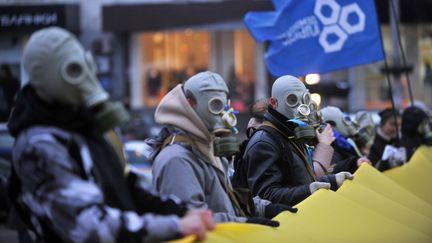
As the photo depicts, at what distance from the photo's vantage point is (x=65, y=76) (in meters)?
3.07

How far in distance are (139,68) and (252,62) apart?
140 inches

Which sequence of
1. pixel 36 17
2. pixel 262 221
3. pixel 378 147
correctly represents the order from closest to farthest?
1. pixel 262 221
2. pixel 378 147
3. pixel 36 17

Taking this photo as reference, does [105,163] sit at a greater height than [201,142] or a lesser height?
greater

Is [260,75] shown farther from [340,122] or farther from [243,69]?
[340,122]

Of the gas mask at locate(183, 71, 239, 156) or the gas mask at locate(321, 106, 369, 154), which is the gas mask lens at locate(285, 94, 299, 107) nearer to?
the gas mask at locate(183, 71, 239, 156)

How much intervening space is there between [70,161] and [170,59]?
22.2 m

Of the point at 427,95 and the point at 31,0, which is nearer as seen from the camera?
the point at 427,95

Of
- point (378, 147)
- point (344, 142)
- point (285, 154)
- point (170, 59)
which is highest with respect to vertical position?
point (285, 154)

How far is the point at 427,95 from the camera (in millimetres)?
24062

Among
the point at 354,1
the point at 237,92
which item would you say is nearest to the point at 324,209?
the point at 354,1

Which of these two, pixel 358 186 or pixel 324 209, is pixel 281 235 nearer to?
pixel 324 209

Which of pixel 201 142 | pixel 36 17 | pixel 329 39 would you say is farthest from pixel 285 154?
pixel 36 17

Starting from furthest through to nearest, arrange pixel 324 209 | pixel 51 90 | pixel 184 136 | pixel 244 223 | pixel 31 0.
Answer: pixel 31 0
pixel 324 209
pixel 184 136
pixel 244 223
pixel 51 90

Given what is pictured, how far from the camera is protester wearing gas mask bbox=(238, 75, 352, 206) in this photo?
5082 mm
